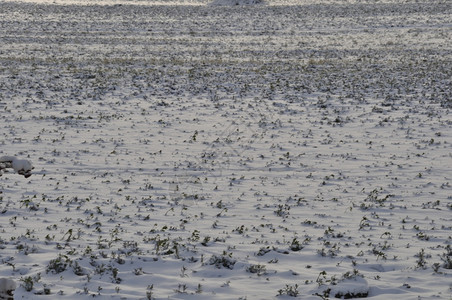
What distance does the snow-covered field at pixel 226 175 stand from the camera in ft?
29.0

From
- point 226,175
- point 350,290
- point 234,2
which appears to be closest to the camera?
point 350,290

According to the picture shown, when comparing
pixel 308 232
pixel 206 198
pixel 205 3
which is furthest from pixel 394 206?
pixel 205 3

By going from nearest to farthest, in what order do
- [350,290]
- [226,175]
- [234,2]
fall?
[350,290] → [226,175] → [234,2]

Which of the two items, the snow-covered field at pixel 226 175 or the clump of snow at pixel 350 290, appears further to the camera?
the snow-covered field at pixel 226 175

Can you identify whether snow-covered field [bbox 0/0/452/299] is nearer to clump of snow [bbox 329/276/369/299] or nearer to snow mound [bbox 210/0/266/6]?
clump of snow [bbox 329/276/369/299]

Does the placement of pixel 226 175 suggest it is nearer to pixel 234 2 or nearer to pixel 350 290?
pixel 350 290

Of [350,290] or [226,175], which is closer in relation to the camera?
[350,290]

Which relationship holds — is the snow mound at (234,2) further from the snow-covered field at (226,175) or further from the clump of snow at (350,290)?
the clump of snow at (350,290)

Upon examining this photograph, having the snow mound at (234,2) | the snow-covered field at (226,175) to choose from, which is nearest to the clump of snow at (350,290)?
the snow-covered field at (226,175)

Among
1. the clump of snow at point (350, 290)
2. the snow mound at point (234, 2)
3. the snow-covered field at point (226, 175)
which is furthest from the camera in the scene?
the snow mound at point (234, 2)

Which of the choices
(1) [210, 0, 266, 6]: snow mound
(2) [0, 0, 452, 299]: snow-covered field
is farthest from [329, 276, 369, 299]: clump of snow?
(1) [210, 0, 266, 6]: snow mound

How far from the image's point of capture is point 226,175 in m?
14.8

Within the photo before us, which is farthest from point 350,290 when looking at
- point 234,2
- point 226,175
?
point 234,2

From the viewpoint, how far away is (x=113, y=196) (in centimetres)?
1289
